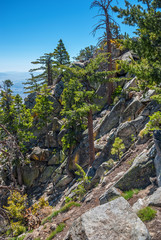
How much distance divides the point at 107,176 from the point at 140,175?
A: 11.1 feet

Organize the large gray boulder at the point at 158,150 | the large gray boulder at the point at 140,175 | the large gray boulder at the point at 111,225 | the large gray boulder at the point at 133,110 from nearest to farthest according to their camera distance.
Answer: the large gray boulder at the point at 111,225 < the large gray boulder at the point at 158,150 < the large gray boulder at the point at 140,175 < the large gray boulder at the point at 133,110

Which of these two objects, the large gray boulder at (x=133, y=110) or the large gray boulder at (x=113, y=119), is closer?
the large gray boulder at (x=133, y=110)

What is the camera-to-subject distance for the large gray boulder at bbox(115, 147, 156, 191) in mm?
7496

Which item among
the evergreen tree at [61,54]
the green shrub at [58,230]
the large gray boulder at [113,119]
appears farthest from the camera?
the evergreen tree at [61,54]

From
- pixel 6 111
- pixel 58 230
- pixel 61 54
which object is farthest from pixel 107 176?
pixel 61 54

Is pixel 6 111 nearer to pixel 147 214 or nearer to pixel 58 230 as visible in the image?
pixel 58 230

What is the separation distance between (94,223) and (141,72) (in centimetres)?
692

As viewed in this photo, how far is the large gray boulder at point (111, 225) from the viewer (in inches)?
139

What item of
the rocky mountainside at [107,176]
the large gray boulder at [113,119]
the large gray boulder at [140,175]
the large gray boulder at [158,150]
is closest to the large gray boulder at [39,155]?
the rocky mountainside at [107,176]

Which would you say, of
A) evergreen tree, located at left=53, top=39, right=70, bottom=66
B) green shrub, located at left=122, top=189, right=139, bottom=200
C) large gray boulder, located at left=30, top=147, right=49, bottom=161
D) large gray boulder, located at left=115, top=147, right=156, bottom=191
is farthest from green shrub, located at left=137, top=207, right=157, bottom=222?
evergreen tree, located at left=53, top=39, right=70, bottom=66

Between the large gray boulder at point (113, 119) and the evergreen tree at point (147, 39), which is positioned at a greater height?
the evergreen tree at point (147, 39)

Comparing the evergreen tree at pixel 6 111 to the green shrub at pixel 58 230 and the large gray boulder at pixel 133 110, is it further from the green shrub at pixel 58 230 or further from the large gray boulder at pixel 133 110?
the green shrub at pixel 58 230

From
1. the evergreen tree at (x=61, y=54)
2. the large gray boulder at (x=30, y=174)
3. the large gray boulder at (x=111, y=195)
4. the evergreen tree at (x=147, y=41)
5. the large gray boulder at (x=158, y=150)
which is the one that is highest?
the evergreen tree at (x=61, y=54)

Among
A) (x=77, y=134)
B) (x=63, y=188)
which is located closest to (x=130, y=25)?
(x=77, y=134)
